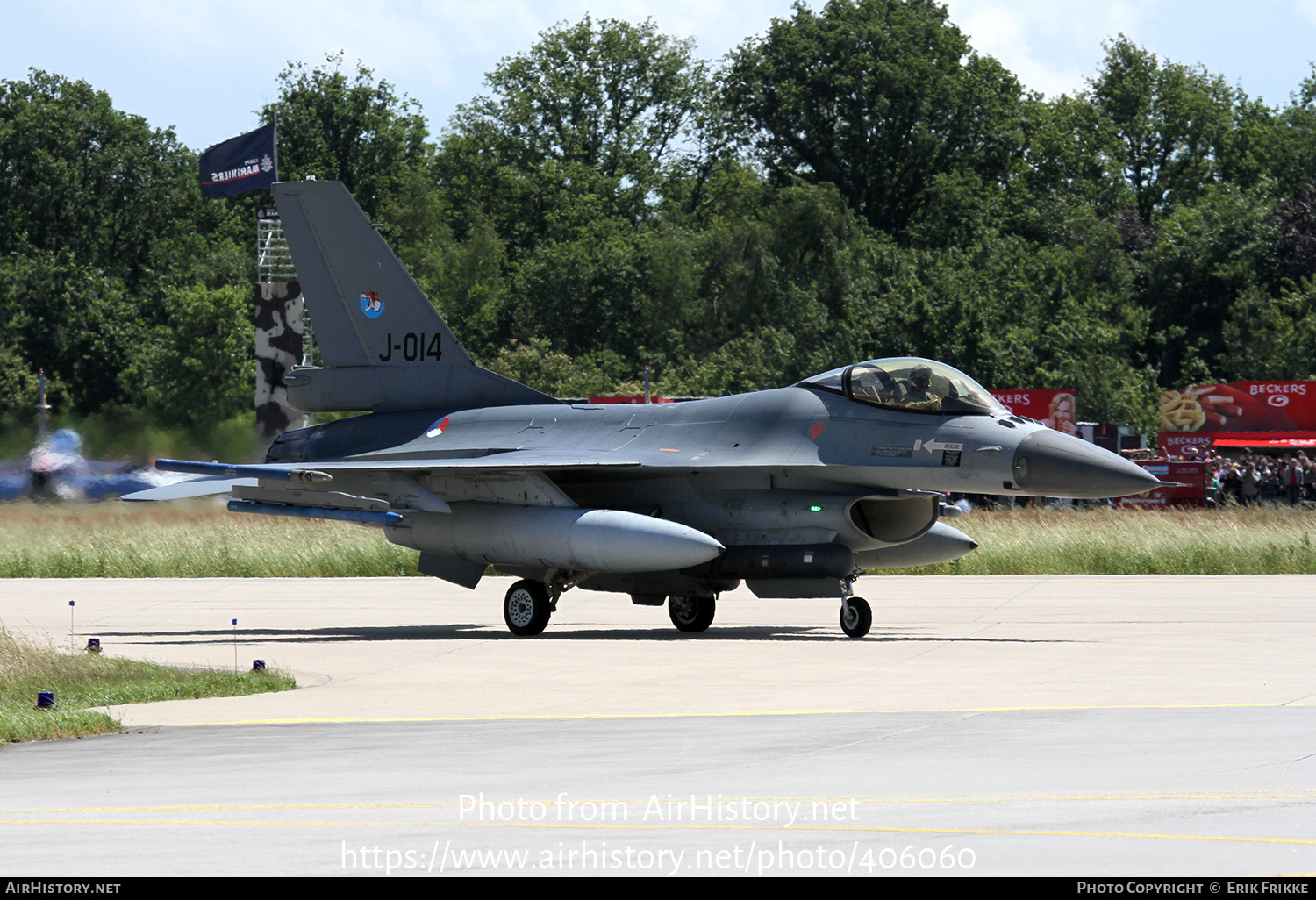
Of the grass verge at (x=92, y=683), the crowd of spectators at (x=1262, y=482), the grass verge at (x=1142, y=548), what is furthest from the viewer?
the crowd of spectators at (x=1262, y=482)

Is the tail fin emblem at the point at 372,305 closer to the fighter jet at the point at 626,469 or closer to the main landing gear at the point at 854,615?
the fighter jet at the point at 626,469

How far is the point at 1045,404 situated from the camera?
4044 cm

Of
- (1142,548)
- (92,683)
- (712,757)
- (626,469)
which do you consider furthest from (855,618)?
(1142,548)

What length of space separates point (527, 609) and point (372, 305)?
15.2ft

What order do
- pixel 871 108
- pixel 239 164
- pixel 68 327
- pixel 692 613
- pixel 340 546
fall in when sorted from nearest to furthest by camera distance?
pixel 692 613
pixel 340 546
pixel 239 164
pixel 68 327
pixel 871 108

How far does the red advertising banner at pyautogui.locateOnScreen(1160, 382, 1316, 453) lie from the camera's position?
148 feet

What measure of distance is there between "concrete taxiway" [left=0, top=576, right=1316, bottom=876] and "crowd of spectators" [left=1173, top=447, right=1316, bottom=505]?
19.7 m

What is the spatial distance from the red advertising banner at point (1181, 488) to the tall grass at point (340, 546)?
694 centimetres

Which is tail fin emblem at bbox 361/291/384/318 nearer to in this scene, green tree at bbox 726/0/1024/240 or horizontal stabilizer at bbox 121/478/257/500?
horizontal stabilizer at bbox 121/478/257/500

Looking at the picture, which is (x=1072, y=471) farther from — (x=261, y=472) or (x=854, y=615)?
(x=261, y=472)

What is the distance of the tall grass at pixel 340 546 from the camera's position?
84.0ft

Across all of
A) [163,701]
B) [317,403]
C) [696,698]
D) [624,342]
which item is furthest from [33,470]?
[624,342]

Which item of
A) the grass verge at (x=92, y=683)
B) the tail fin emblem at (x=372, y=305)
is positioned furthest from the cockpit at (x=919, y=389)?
the grass verge at (x=92, y=683)

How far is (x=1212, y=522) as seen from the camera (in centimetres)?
2770
